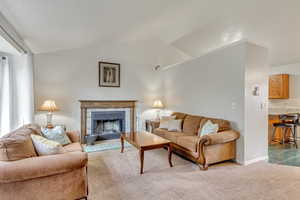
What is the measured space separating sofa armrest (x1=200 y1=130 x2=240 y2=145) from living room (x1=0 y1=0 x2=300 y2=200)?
2 centimetres

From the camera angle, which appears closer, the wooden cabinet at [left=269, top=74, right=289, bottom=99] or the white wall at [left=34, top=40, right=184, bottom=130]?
the white wall at [left=34, top=40, right=184, bottom=130]

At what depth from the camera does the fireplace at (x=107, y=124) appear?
4926 millimetres

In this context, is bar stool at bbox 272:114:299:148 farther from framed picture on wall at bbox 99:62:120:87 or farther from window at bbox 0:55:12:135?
window at bbox 0:55:12:135

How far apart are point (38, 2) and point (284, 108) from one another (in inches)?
269

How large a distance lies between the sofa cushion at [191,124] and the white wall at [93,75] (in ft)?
6.32

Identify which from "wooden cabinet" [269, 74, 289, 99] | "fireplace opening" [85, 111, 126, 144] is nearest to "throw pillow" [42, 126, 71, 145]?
"fireplace opening" [85, 111, 126, 144]

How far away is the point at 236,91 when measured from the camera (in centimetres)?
317

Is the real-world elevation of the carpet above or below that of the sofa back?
below

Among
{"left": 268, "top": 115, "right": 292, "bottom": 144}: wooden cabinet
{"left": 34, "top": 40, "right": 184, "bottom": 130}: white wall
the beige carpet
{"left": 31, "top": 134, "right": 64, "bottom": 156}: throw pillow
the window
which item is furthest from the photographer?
{"left": 268, "top": 115, "right": 292, "bottom": 144}: wooden cabinet

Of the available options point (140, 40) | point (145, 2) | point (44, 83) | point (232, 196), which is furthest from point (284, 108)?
point (44, 83)

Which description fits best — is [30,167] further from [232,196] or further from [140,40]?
[140,40]

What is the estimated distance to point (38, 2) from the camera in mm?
1801

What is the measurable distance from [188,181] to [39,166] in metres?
2.01

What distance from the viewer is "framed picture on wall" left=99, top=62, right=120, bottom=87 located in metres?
4.96
